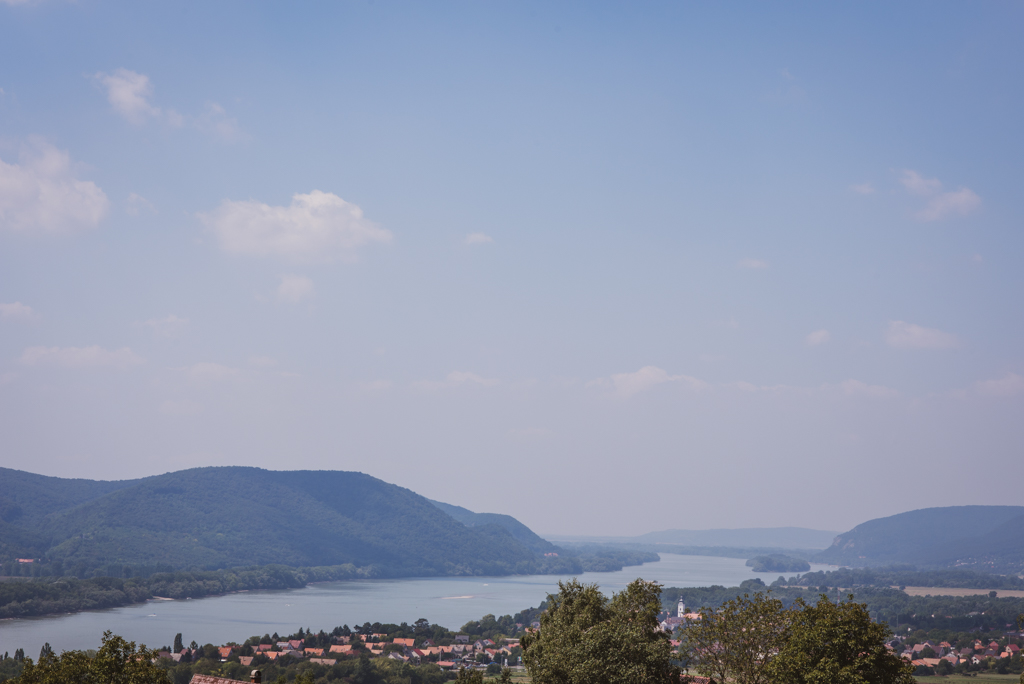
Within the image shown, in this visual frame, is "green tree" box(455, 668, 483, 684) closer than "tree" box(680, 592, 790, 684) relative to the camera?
Yes

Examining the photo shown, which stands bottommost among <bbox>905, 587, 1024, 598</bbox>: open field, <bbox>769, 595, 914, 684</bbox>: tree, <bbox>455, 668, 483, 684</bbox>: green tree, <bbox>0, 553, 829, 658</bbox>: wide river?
<bbox>905, 587, 1024, 598</bbox>: open field

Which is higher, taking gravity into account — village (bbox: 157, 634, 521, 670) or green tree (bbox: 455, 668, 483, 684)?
green tree (bbox: 455, 668, 483, 684)

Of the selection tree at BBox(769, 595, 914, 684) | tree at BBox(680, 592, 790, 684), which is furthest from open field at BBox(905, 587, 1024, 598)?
tree at BBox(769, 595, 914, 684)

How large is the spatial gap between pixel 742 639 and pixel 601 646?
4400 millimetres

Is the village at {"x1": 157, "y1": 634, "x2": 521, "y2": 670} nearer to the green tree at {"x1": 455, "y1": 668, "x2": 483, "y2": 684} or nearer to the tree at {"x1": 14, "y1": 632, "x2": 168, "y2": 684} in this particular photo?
the green tree at {"x1": 455, "y1": 668, "x2": 483, "y2": 684}

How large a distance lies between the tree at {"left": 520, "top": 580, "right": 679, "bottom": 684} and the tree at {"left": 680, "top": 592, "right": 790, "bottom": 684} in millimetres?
1314

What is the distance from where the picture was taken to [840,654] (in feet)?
67.5

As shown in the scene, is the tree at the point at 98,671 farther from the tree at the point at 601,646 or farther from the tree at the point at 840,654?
the tree at the point at 840,654

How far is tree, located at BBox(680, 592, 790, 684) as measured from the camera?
23859 millimetres

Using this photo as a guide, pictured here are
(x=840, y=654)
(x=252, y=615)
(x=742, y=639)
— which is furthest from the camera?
(x=252, y=615)

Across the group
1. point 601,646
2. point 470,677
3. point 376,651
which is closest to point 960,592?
point 376,651

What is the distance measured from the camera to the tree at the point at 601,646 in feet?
76.2

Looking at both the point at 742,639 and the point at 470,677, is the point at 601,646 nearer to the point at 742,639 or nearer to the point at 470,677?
the point at 742,639

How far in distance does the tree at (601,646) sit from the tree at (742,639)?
1314mm
